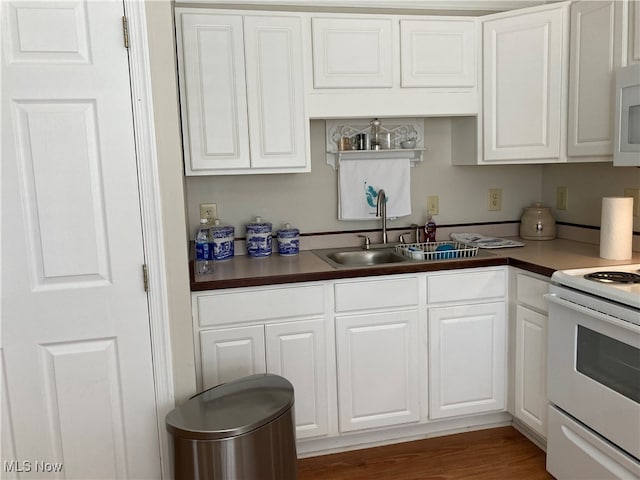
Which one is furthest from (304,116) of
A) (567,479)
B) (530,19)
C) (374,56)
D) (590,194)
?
(567,479)

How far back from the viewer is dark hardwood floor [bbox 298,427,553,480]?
7.64 ft

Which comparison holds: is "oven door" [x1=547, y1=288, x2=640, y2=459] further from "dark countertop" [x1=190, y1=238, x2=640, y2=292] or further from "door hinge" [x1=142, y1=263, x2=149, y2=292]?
"door hinge" [x1=142, y1=263, x2=149, y2=292]

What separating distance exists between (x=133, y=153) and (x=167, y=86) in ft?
0.88

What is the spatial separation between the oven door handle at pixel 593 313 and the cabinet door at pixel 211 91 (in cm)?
151

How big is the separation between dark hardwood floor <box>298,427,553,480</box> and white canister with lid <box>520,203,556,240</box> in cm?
110

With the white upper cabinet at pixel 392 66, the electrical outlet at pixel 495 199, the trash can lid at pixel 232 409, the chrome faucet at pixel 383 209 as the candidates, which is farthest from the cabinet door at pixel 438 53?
the trash can lid at pixel 232 409

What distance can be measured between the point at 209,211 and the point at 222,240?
0.75 ft

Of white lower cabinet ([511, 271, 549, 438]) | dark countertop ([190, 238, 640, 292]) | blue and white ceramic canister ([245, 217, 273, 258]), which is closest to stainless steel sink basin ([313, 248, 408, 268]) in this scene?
dark countertop ([190, 238, 640, 292])

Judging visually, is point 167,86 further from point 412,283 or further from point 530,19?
point 530,19

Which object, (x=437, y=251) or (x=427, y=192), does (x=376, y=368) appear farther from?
(x=427, y=192)

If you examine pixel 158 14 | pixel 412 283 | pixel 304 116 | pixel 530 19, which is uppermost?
pixel 530 19

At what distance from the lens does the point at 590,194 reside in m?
2.84

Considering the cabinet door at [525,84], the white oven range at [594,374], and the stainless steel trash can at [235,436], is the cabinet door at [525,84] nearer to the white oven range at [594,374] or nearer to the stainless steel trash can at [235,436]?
the white oven range at [594,374]

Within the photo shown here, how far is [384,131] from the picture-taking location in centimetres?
293
